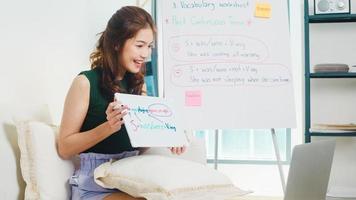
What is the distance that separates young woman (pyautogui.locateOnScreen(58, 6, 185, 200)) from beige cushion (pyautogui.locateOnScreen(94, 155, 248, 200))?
0.10 meters

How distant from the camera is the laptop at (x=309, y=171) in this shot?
131 centimetres

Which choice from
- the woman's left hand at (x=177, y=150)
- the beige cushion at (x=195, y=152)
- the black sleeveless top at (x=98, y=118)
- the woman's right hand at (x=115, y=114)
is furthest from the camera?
the beige cushion at (x=195, y=152)

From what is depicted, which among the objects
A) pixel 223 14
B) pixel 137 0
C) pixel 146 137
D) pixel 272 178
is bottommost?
pixel 272 178

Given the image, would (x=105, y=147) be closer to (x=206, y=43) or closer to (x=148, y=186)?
(x=148, y=186)

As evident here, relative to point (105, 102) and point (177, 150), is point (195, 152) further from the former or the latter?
point (105, 102)

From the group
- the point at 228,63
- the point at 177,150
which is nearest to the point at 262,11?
the point at 228,63

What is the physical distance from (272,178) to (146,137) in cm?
219

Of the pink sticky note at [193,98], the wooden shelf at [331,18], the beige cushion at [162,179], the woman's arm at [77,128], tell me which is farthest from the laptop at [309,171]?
the wooden shelf at [331,18]

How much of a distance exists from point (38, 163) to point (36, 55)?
0.64m

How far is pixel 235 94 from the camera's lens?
232cm

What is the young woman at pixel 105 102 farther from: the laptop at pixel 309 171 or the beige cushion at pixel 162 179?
the laptop at pixel 309 171

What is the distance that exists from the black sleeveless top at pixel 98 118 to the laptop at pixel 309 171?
0.71m

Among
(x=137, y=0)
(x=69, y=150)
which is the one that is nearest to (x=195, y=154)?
(x=69, y=150)

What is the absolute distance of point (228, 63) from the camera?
2.34 m
